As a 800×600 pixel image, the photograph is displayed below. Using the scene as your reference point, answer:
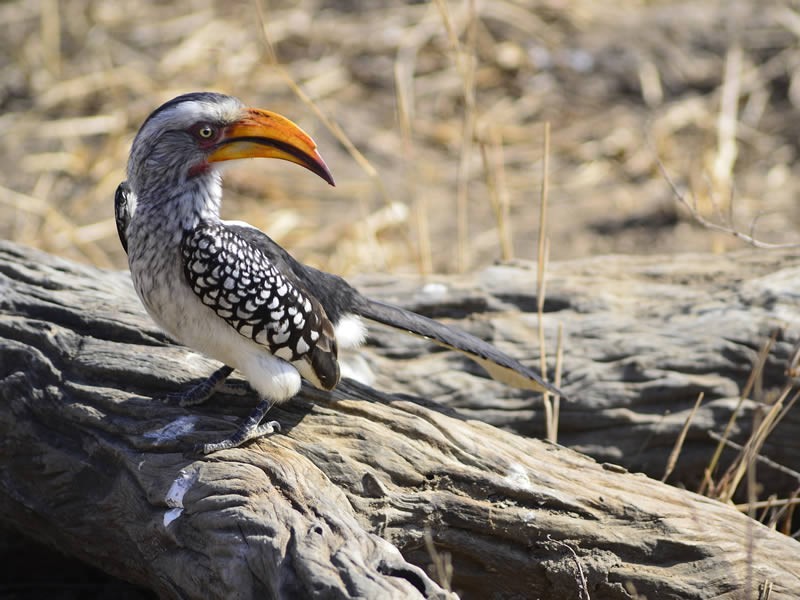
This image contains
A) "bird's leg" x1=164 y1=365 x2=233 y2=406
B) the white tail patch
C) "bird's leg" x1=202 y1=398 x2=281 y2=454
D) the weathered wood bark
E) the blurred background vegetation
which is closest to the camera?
the weathered wood bark

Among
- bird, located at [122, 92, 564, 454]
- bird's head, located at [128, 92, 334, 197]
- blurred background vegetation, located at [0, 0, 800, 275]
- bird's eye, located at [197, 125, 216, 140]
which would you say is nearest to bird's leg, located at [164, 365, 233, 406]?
bird, located at [122, 92, 564, 454]

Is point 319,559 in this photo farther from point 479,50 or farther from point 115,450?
point 479,50

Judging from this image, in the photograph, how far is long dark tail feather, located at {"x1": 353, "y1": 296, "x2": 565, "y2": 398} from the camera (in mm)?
3236

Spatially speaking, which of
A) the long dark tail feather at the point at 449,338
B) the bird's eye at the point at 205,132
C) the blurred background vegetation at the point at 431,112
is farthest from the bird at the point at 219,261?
the blurred background vegetation at the point at 431,112

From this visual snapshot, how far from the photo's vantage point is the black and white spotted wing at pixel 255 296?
2752 millimetres

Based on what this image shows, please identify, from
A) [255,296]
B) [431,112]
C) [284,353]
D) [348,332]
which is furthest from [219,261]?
[431,112]

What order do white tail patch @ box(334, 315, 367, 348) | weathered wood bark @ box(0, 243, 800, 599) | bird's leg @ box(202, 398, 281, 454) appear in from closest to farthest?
weathered wood bark @ box(0, 243, 800, 599) < bird's leg @ box(202, 398, 281, 454) < white tail patch @ box(334, 315, 367, 348)

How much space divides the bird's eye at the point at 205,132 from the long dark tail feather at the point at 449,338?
2.49 ft

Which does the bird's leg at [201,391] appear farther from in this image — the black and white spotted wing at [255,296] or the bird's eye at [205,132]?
the bird's eye at [205,132]

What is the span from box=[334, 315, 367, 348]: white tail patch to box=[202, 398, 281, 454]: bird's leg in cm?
38

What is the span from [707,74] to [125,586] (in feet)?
19.1

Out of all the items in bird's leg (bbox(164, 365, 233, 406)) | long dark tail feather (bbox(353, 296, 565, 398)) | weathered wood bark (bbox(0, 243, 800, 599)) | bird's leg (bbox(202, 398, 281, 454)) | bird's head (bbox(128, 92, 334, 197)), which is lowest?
weathered wood bark (bbox(0, 243, 800, 599))

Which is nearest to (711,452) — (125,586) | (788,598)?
(788,598)

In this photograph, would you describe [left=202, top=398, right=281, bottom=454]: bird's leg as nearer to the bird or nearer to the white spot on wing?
the bird
